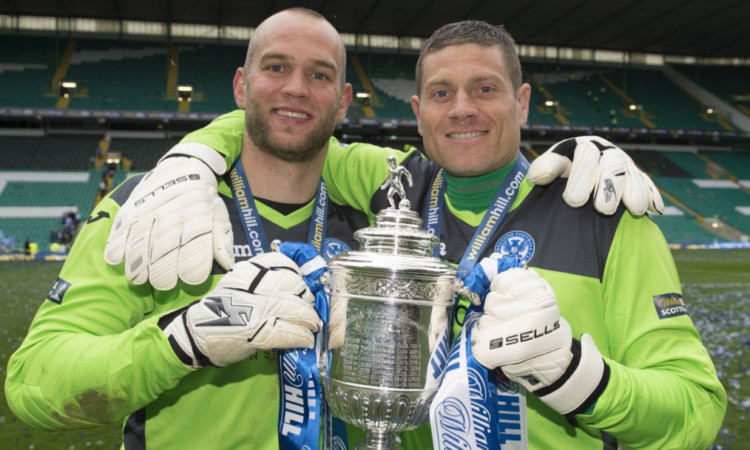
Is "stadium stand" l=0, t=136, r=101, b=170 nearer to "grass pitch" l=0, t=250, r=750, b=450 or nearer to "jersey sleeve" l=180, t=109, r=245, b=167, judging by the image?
"grass pitch" l=0, t=250, r=750, b=450

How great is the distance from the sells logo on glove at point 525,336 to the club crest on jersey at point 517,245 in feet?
2.13

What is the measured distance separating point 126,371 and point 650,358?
1640 millimetres

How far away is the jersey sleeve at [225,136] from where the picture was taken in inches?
99.5

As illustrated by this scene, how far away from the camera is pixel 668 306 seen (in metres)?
1.97

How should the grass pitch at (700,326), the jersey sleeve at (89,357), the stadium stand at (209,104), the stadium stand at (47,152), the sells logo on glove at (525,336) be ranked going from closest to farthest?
the sells logo on glove at (525,336) < the jersey sleeve at (89,357) < the grass pitch at (700,326) < the stadium stand at (209,104) < the stadium stand at (47,152)

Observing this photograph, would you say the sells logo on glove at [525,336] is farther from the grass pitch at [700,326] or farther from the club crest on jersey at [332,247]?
the grass pitch at [700,326]

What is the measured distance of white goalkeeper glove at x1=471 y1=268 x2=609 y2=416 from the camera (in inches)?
62.3

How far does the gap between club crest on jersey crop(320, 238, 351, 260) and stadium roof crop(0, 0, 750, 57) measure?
87.0ft

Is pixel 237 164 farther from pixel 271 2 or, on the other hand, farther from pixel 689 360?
pixel 271 2

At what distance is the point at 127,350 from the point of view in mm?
1799

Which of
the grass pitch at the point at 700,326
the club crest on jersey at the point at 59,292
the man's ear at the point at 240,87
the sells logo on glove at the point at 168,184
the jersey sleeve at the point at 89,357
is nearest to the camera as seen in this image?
the jersey sleeve at the point at 89,357

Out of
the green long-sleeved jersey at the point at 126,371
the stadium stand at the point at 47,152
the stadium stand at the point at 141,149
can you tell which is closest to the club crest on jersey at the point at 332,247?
the green long-sleeved jersey at the point at 126,371

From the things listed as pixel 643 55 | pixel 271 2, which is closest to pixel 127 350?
pixel 271 2

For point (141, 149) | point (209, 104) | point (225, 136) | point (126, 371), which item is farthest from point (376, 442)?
point (209, 104)
